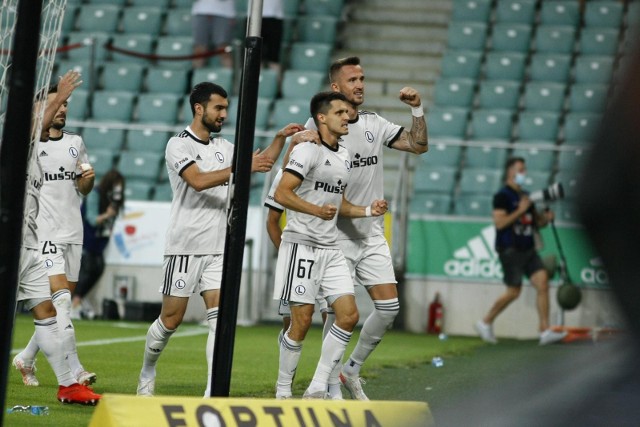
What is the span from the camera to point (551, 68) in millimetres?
18078

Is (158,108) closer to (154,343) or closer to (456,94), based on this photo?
(456,94)

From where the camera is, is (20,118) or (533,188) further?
(533,188)

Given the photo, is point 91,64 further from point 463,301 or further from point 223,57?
point 463,301

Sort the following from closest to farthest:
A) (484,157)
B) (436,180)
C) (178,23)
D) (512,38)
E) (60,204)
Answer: (60,204)
(484,157)
(436,180)
(512,38)
(178,23)

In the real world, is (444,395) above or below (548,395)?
Result: below

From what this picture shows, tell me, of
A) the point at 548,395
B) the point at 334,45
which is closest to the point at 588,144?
the point at 548,395

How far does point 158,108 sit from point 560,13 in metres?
6.38

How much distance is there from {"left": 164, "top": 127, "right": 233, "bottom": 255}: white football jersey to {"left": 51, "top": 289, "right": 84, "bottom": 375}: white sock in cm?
88

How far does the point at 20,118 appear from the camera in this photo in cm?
391

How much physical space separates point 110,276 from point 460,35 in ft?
22.2

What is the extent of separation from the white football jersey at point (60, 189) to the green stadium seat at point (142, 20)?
1209 cm

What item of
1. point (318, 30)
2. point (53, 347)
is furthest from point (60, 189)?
point (318, 30)

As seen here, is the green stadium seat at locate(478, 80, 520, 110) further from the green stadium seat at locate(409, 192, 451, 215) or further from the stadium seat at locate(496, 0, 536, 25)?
Answer: the green stadium seat at locate(409, 192, 451, 215)

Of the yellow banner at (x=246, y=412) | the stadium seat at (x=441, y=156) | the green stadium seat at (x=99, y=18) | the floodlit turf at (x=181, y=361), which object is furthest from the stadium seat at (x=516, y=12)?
the yellow banner at (x=246, y=412)
